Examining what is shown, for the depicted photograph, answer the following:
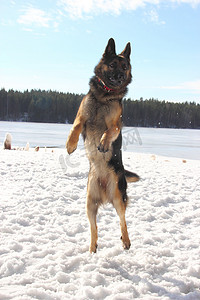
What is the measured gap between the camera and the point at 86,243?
3812 millimetres

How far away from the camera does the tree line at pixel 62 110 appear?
8844cm

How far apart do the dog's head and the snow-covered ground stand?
2.28m

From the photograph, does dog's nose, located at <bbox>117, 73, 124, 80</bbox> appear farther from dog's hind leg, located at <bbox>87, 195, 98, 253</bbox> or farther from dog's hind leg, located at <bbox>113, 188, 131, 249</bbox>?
dog's hind leg, located at <bbox>87, 195, 98, 253</bbox>

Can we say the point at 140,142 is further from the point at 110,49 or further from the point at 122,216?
the point at 122,216

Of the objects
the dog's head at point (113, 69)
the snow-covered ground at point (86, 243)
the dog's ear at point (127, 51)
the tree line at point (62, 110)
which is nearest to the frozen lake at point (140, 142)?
the snow-covered ground at point (86, 243)

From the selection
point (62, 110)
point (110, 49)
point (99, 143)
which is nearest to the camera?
point (99, 143)

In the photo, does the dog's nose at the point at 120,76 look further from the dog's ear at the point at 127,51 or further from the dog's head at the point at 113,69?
the dog's ear at the point at 127,51

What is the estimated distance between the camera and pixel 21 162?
25.9 ft

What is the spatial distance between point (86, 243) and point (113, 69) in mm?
2511

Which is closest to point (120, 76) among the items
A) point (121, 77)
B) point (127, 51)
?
point (121, 77)

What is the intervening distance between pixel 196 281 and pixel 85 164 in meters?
5.89

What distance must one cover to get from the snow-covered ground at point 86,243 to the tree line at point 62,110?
80.6m

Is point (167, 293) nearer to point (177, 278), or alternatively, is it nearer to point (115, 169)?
point (177, 278)

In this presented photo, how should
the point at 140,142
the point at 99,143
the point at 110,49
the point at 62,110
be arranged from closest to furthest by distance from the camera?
the point at 99,143, the point at 110,49, the point at 140,142, the point at 62,110
